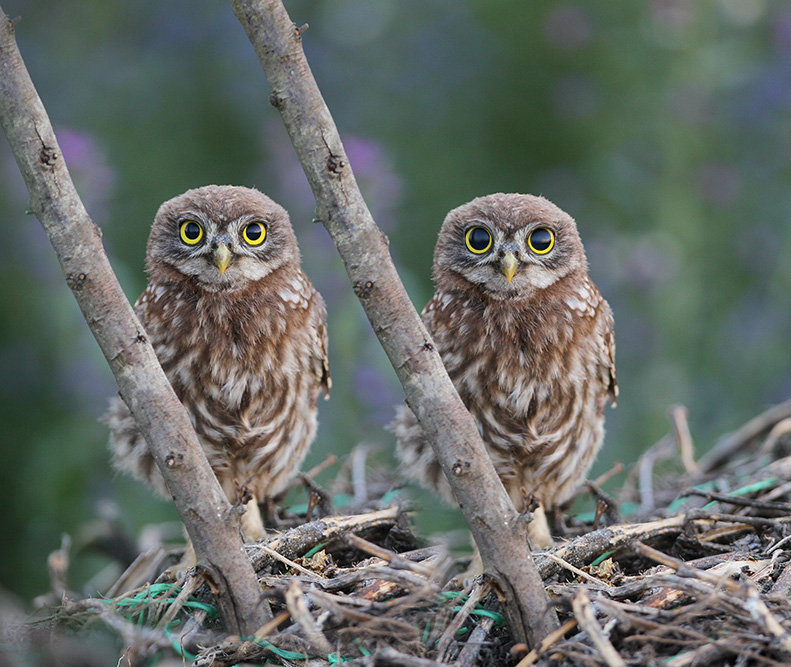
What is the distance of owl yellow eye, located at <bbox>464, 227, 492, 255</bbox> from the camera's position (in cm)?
321

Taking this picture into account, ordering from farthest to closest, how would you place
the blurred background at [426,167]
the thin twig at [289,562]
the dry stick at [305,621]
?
1. the blurred background at [426,167]
2. the thin twig at [289,562]
3. the dry stick at [305,621]

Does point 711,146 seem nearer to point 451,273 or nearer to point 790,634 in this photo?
point 451,273

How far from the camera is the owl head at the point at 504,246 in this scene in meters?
3.19

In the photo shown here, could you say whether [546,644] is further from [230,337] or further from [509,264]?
[230,337]

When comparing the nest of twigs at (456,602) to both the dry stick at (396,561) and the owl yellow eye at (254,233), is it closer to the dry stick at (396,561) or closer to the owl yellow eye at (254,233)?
the dry stick at (396,561)

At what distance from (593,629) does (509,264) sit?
1439 mm

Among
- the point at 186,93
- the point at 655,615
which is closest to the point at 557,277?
the point at 655,615

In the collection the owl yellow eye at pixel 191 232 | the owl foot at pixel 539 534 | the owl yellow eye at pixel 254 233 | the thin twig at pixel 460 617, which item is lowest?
the owl foot at pixel 539 534

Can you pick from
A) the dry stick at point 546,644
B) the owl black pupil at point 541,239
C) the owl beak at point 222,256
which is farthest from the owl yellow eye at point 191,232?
the dry stick at point 546,644

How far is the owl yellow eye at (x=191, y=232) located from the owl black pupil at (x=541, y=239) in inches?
44.3

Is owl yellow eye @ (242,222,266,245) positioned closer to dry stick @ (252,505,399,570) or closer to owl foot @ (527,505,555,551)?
dry stick @ (252,505,399,570)

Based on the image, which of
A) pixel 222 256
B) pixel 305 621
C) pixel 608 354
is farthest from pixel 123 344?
pixel 608 354

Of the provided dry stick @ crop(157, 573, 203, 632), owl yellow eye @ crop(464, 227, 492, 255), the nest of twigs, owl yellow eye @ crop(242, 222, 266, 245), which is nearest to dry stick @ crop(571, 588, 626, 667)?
the nest of twigs

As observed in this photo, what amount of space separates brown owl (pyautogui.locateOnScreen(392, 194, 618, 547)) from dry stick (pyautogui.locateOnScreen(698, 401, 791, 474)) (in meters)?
1.01
